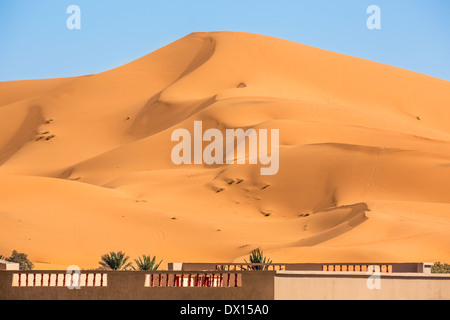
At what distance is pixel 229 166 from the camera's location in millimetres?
64562

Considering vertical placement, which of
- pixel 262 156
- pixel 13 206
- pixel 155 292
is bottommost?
pixel 155 292

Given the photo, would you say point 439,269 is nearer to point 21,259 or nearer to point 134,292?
point 134,292

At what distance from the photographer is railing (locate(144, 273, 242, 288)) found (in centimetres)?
2052

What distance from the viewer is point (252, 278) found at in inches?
797

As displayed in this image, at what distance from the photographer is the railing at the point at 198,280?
20.5 meters

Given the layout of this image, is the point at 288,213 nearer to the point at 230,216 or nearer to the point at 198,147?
the point at 230,216

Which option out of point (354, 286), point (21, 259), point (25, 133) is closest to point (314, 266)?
point (354, 286)

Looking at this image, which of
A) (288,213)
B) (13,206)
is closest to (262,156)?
(288,213)

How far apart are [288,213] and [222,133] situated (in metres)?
20.3

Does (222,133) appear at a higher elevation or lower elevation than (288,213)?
higher

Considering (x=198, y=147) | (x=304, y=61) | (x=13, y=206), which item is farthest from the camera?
(x=304, y=61)

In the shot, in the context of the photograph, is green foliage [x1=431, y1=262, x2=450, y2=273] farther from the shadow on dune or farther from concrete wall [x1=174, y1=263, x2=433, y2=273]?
the shadow on dune

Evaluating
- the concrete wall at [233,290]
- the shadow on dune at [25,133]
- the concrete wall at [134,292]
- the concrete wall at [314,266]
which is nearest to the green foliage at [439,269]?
the concrete wall at [314,266]

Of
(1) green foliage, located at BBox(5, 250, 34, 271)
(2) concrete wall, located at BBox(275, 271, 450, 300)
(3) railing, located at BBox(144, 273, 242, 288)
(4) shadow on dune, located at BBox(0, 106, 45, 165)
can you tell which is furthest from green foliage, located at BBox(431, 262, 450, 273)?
(4) shadow on dune, located at BBox(0, 106, 45, 165)
